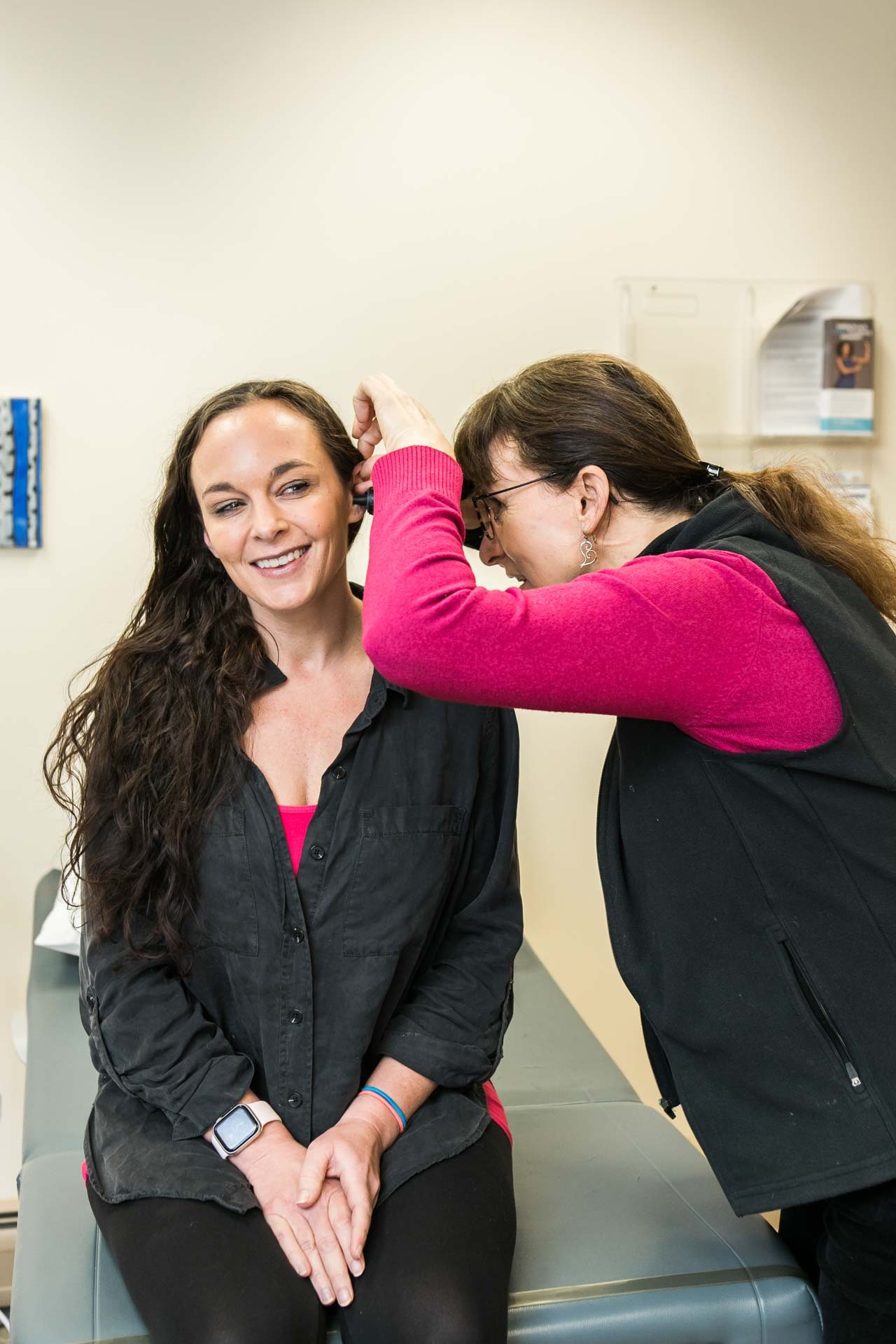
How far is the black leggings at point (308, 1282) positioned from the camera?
1.27 metres

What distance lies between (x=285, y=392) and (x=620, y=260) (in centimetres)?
160

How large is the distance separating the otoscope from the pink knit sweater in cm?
31

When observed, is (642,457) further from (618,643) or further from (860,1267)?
(860,1267)

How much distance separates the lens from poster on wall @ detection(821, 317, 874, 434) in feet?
10.0

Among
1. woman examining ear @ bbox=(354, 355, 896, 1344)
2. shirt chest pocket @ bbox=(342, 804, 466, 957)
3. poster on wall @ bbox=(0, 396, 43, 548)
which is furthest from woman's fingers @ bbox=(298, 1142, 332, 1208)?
poster on wall @ bbox=(0, 396, 43, 548)

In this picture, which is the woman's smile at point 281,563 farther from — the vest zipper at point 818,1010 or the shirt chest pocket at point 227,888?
the vest zipper at point 818,1010

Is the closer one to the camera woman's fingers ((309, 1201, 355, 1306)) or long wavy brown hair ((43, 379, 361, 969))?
woman's fingers ((309, 1201, 355, 1306))

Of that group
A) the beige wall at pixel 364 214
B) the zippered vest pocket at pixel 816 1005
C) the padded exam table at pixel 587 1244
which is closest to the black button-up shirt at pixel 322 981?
the padded exam table at pixel 587 1244

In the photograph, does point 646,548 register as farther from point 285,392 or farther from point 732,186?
point 732,186

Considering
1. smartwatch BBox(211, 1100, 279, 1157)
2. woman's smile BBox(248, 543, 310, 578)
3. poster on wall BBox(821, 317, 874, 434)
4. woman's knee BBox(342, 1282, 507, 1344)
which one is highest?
poster on wall BBox(821, 317, 874, 434)

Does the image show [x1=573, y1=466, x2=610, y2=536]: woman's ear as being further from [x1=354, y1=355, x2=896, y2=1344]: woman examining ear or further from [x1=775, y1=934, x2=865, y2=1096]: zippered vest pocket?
[x1=775, y1=934, x2=865, y2=1096]: zippered vest pocket

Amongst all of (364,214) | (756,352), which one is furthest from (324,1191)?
(756,352)

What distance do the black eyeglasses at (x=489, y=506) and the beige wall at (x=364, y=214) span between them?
1429 millimetres

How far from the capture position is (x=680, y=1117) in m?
2.95
